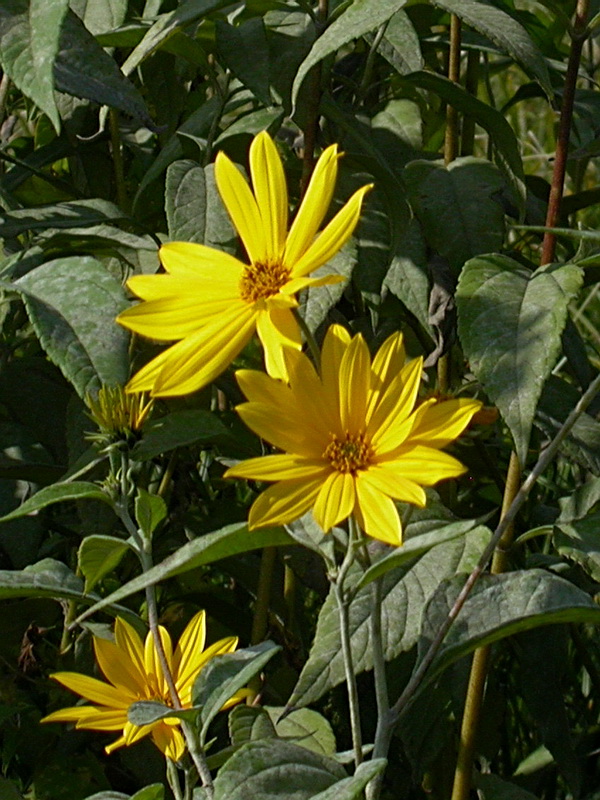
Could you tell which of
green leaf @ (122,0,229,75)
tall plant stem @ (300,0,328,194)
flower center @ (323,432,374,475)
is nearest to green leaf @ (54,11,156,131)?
green leaf @ (122,0,229,75)

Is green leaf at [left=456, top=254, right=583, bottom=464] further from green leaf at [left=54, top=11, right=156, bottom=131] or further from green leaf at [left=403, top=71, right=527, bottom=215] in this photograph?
green leaf at [left=54, top=11, right=156, bottom=131]

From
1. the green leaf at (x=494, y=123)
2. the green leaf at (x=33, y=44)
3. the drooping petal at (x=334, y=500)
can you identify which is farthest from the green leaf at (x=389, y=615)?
the green leaf at (x=33, y=44)

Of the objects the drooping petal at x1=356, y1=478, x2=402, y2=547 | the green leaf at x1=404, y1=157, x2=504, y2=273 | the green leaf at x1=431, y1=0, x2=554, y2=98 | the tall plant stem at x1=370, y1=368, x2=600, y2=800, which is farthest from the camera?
the green leaf at x1=404, y1=157, x2=504, y2=273

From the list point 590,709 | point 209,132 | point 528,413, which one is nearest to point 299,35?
point 209,132

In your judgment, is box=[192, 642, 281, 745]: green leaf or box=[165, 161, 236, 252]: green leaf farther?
box=[165, 161, 236, 252]: green leaf

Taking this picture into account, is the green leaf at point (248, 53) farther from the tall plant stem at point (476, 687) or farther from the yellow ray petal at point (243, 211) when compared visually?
the tall plant stem at point (476, 687)

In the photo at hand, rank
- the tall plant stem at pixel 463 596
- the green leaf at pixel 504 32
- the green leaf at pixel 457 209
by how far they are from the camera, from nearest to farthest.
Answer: the tall plant stem at pixel 463 596, the green leaf at pixel 504 32, the green leaf at pixel 457 209

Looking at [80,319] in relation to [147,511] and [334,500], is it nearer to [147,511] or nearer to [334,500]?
[147,511]
